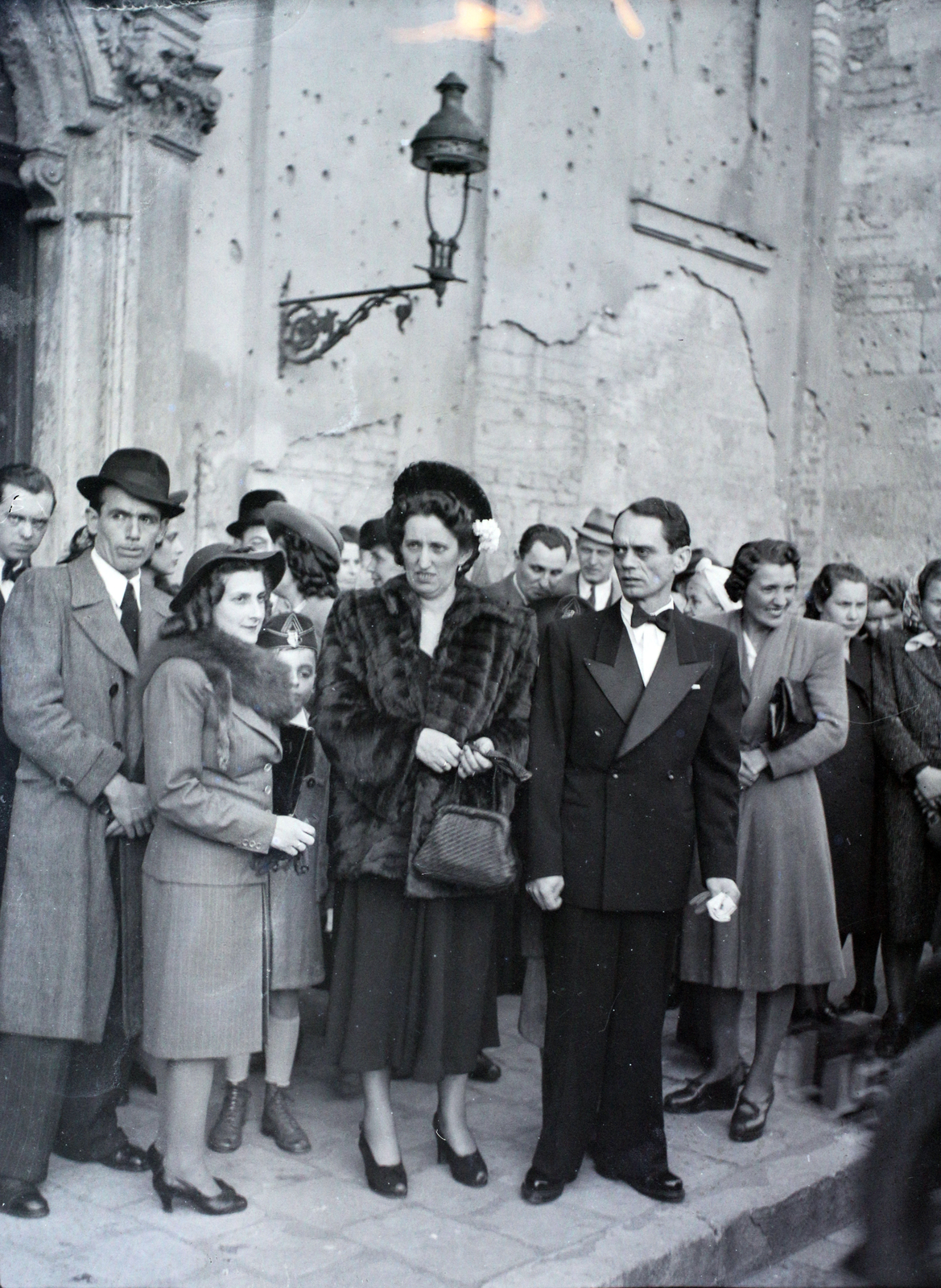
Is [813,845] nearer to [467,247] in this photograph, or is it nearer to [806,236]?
[467,247]

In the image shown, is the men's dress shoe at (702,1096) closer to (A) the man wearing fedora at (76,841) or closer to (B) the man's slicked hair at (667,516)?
(A) the man wearing fedora at (76,841)

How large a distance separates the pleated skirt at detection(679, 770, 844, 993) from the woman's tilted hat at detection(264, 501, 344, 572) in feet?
5.33

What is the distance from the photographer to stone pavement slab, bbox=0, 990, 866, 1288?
3.35 m

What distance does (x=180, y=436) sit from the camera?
292 inches

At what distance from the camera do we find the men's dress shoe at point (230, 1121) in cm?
411

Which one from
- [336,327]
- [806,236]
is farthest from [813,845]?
[806,236]

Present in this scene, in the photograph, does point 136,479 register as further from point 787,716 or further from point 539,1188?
point 539,1188

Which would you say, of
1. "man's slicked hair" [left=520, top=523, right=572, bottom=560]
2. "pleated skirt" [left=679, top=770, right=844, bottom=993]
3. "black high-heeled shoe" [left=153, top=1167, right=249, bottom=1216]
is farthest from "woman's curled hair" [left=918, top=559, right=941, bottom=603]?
"black high-heeled shoe" [left=153, top=1167, right=249, bottom=1216]

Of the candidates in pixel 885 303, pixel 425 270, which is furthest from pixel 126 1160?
pixel 885 303

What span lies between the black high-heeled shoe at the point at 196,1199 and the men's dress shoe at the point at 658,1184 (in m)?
1.08

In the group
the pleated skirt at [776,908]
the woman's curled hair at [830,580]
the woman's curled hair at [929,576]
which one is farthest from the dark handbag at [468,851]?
the woman's curled hair at [929,576]

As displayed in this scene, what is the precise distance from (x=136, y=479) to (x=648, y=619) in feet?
4.93

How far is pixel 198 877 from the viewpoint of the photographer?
3.62m

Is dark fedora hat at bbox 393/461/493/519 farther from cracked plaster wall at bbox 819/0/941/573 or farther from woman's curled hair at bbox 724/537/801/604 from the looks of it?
cracked plaster wall at bbox 819/0/941/573
